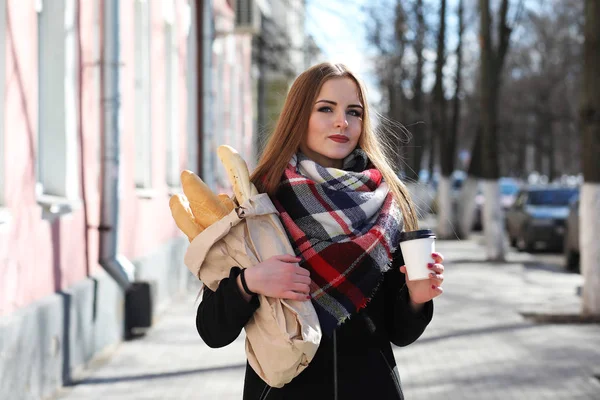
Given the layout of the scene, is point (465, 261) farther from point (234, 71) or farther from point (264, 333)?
point (264, 333)

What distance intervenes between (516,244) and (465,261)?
19.1 ft

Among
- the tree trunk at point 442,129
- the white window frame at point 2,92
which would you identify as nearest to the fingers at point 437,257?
the white window frame at point 2,92

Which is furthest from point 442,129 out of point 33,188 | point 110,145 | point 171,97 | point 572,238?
point 33,188

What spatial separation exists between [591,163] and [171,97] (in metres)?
6.08

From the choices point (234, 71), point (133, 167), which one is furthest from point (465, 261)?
point (133, 167)

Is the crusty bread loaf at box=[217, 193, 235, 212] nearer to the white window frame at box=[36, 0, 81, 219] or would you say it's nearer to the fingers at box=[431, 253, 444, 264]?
the fingers at box=[431, 253, 444, 264]

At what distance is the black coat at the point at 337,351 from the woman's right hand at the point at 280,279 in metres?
0.07

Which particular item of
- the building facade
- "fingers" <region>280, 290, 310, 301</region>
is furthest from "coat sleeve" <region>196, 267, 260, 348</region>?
the building facade

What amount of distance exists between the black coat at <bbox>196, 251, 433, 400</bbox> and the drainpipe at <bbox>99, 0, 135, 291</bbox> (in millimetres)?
6887

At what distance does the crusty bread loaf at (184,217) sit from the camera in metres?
2.93

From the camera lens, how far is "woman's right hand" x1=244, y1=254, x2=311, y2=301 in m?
2.73

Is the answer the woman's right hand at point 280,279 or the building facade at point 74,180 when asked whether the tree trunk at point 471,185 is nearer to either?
the building facade at point 74,180

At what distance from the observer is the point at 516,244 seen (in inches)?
1017

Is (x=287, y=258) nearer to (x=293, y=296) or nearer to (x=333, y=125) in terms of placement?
(x=293, y=296)
